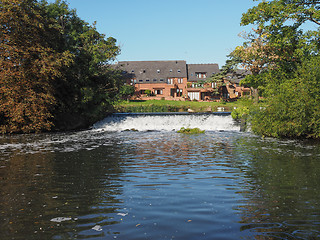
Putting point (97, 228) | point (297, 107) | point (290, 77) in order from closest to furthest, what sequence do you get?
point (97, 228)
point (297, 107)
point (290, 77)

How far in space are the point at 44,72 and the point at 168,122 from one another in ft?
48.9

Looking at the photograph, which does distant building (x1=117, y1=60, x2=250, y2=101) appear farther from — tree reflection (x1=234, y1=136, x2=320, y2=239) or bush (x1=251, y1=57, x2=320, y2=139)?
tree reflection (x1=234, y1=136, x2=320, y2=239)

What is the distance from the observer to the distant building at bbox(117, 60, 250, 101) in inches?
3152

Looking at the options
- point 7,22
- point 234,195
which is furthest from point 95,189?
point 7,22

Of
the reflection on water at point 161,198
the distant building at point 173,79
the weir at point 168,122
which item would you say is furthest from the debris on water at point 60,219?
the distant building at point 173,79

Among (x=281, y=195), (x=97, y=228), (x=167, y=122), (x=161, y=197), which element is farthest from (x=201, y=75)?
(x=97, y=228)

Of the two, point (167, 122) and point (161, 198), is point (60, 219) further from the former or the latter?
point (167, 122)

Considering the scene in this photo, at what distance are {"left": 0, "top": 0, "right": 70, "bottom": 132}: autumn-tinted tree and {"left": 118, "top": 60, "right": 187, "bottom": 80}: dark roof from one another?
52173mm

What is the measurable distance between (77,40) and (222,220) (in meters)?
35.9

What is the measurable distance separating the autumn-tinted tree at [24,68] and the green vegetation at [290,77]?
19.4 m

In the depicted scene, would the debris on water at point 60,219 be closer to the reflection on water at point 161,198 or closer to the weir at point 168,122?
the reflection on water at point 161,198

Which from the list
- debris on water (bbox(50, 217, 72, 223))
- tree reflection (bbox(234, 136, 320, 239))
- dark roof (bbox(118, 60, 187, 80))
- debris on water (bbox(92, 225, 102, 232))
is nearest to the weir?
tree reflection (bbox(234, 136, 320, 239))

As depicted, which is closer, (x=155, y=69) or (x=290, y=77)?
(x=290, y=77)

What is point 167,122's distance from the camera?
119 feet
